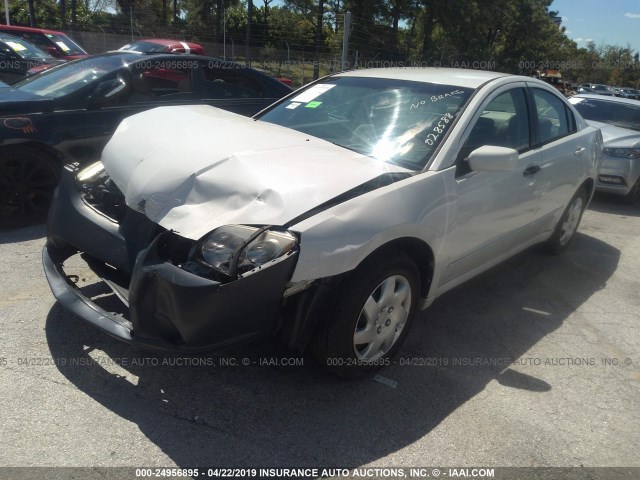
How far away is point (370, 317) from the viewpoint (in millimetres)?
2768

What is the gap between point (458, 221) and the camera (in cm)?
315

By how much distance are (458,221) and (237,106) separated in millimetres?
3767

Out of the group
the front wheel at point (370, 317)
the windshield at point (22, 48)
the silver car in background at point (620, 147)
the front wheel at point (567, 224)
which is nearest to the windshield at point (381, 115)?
the front wheel at point (370, 317)

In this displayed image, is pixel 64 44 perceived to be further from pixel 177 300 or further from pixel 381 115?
pixel 177 300

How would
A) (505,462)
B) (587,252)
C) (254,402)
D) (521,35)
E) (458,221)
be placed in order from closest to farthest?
1. (505,462)
2. (254,402)
3. (458,221)
4. (587,252)
5. (521,35)

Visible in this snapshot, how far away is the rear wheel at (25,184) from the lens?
4590mm

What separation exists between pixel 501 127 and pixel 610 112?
6.28 meters

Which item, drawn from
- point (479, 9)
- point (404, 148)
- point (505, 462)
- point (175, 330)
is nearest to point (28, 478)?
point (175, 330)

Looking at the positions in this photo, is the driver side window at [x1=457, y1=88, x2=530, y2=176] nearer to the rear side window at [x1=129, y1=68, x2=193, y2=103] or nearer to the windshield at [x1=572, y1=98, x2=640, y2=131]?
the rear side window at [x1=129, y1=68, x2=193, y2=103]

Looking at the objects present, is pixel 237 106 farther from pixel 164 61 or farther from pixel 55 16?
pixel 55 16

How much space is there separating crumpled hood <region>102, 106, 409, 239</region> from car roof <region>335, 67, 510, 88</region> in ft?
3.09

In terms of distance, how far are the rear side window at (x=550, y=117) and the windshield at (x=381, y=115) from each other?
99 cm

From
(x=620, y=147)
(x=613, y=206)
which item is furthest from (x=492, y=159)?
(x=613, y=206)

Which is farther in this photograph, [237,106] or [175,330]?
[237,106]
